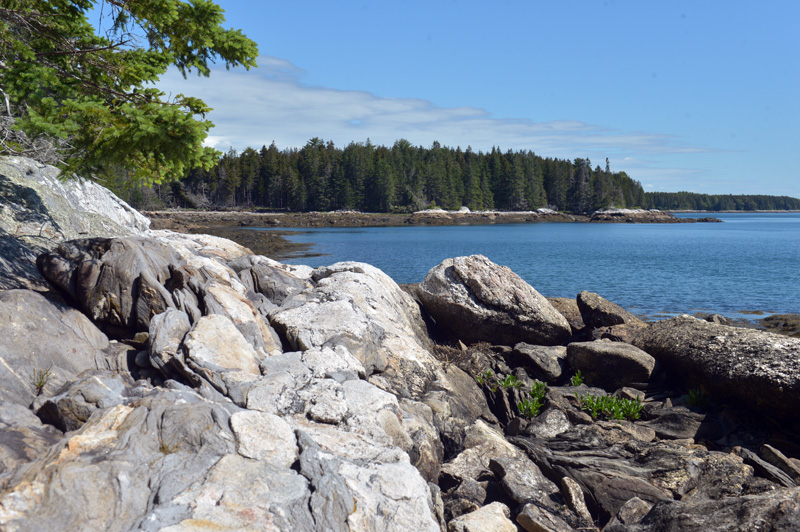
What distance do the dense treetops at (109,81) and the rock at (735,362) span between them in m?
10.8

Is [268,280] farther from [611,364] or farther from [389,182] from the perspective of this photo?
[389,182]

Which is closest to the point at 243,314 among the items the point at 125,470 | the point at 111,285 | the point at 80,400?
the point at 111,285

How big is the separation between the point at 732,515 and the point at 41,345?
9263mm

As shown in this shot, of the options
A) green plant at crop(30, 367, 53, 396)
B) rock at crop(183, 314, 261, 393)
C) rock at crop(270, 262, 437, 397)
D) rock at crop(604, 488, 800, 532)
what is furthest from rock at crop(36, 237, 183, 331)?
rock at crop(604, 488, 800, 532)

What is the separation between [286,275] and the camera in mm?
12953

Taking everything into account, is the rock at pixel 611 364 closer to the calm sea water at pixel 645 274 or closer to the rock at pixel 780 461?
the rock at pixel 780 461

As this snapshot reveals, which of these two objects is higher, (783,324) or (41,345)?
(41,345)

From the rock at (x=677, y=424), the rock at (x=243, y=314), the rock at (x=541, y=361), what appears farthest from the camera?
the rock at (x=541, y=361)

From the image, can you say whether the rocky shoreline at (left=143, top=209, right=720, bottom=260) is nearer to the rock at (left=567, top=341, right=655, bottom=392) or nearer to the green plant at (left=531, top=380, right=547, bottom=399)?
the rock at (left=567, top=341, right=655, bottom=392)

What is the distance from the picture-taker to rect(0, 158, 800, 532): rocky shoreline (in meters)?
5.42

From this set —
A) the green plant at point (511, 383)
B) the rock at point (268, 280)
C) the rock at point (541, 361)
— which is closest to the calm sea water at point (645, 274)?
the rock at point (541, 361)

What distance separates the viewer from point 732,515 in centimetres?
559

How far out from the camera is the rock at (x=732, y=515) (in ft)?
17.3

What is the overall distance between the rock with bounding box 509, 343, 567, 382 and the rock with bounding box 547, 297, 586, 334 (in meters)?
2.93
